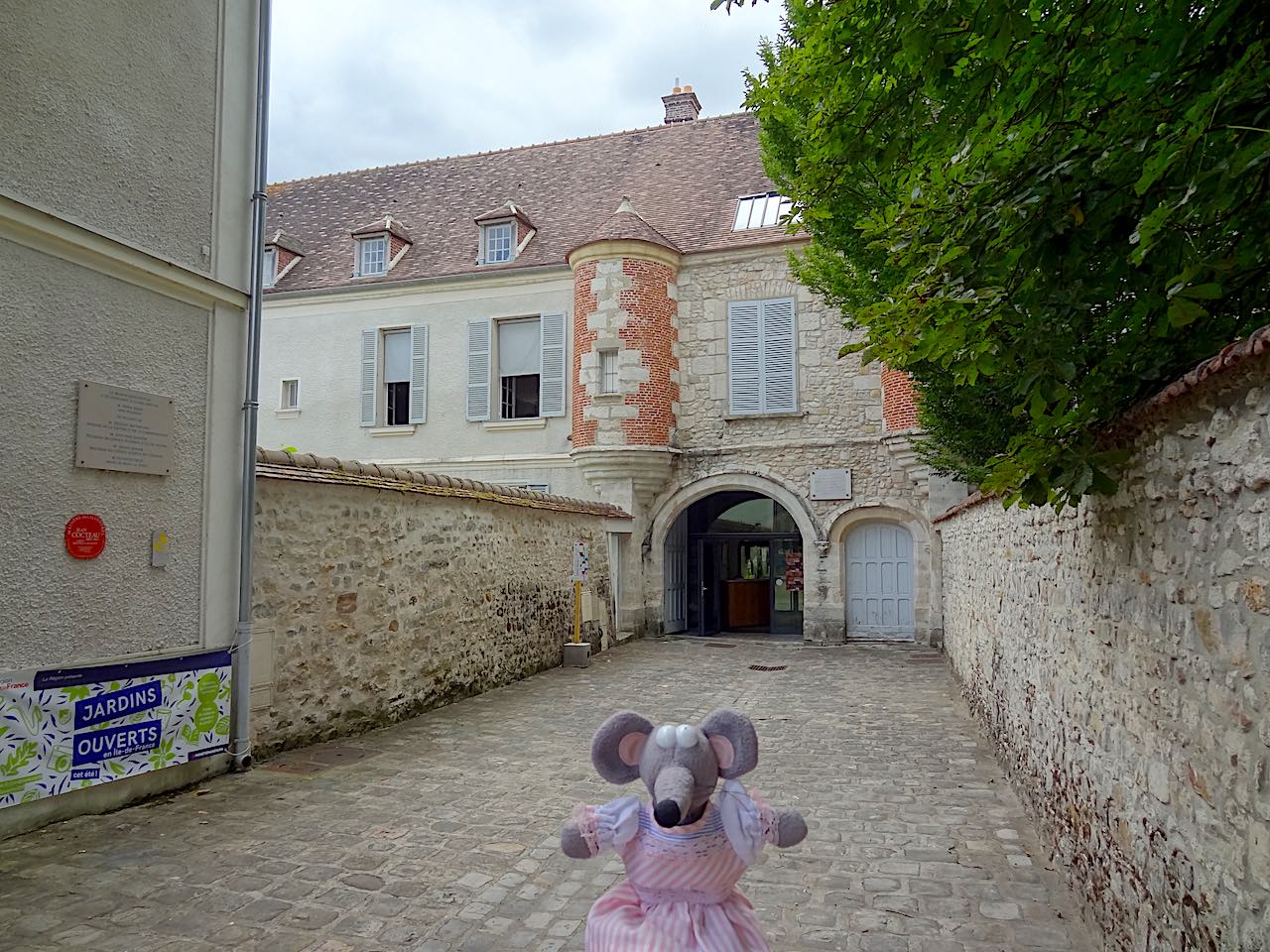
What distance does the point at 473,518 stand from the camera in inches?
393

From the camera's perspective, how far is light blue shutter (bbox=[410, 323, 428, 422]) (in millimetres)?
17500

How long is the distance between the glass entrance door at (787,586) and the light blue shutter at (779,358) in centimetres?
340

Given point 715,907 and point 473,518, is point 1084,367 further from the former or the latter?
point 473,518

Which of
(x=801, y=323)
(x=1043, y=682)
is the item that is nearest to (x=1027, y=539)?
(x=1043, y=682)

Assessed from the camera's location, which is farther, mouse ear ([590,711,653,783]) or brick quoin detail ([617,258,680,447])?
brick quoin detail ([617,258,680,447])

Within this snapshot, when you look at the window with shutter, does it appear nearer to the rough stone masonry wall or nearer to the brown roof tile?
the brown roof tile

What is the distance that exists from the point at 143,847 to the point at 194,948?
149 cm

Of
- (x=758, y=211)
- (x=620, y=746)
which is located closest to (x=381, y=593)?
(x=620, y=746)

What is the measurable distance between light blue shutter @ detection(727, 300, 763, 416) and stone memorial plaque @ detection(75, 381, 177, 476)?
1125cm

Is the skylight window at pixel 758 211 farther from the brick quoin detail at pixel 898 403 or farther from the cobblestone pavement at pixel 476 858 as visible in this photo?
the cobblestone pavement at pixel 476 858

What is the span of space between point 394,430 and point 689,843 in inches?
632

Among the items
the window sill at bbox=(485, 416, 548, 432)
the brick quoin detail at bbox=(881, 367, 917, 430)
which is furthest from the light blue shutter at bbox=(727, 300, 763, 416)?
the window sill at bbox=(485, 416, 548, 432)

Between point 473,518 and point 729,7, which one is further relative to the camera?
point 473,518

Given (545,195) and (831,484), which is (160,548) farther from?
(545,195)
